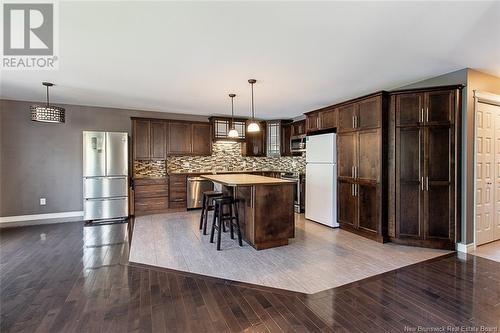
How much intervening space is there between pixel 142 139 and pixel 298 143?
3.88 m

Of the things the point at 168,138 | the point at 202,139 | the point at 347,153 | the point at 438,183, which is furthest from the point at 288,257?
the point at 168,138

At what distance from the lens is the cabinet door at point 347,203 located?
4246 millimetres

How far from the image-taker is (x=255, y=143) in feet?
23.4

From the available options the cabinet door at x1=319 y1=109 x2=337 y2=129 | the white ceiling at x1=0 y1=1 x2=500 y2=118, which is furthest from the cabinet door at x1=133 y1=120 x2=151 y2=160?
the cabinet door at x1=319 y1=109 x2=337 y2=129

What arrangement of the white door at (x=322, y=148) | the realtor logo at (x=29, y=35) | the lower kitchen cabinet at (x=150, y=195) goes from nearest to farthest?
1. the realtor logo at (x=29, y=35)
2. the white door at (x=322, y=148)
3. the lower kitchen cabinet at (x=150, y=195)

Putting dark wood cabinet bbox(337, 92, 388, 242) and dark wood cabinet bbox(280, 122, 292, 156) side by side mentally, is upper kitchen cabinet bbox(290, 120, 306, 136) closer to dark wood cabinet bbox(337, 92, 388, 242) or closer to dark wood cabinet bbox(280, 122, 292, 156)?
dark wood cabinet bbox(280, 122, 292, 156)

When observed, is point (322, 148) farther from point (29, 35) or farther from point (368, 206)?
point (29, 35)

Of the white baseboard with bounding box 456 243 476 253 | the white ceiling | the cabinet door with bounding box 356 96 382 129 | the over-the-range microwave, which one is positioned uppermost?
the white ceiling

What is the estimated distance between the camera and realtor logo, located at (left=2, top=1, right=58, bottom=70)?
6.72 ft

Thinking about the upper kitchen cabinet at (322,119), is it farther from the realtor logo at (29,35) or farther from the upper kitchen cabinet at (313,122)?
the realtor logo at (29,35)

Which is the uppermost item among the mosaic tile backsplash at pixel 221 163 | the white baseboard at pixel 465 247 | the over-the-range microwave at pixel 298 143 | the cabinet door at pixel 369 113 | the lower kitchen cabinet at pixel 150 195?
the cabinet door at pixel 369 113

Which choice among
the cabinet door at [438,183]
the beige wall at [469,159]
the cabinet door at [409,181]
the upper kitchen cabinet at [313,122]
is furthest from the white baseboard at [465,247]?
the upper kitchen cabinet at [313,122]

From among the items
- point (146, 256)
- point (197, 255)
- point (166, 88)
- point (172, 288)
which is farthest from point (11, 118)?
point (172, 288)

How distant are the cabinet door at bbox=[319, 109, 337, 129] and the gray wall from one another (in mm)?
4698
